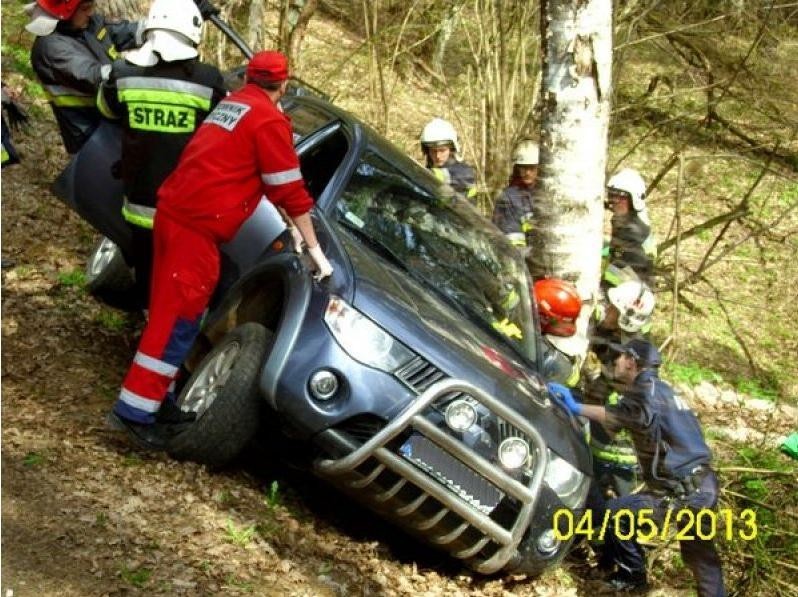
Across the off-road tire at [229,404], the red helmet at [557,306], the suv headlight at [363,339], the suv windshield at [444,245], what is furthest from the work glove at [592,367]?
the off-road tire at [229,404]

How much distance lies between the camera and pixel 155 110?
5.50 m

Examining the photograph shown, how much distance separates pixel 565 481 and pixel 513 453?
413 millimetres

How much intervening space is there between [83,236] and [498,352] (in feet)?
13.6

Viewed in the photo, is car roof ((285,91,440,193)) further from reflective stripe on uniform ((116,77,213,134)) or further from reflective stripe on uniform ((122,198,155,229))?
reflective stripe on uniform ((122,198,155,229))

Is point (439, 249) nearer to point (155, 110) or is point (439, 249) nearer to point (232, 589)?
point (155, 110)

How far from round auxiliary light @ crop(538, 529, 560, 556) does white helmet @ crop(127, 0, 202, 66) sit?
2.88 meters

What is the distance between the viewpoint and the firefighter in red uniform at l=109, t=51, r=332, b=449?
510 cm

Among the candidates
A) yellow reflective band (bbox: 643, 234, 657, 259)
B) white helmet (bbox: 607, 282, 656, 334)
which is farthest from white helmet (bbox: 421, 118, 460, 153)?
white helmet (bbox: 607, 282, 656, 334)

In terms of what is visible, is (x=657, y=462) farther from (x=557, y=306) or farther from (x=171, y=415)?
(x=171, y=415)

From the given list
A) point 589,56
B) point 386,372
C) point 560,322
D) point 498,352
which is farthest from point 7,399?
point 589,56

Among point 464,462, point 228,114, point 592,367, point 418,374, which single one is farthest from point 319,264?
point 592,367

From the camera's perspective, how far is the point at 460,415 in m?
4.77

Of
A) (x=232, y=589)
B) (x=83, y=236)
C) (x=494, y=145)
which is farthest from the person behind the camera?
(x=494, y=145)

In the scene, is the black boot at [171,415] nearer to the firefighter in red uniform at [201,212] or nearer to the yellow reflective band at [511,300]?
the firefighter in red uniform at [201,212]
